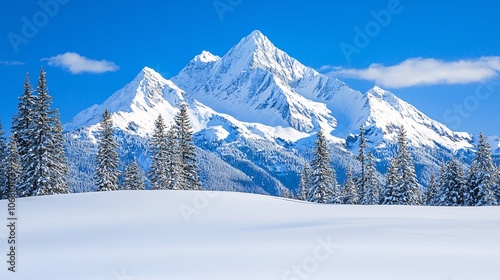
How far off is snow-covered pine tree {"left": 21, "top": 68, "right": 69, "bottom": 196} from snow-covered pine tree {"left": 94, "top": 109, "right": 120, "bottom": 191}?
261 inches

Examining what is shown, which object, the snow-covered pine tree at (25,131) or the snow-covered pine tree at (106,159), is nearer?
the snow-covered pine tree at (25,131)

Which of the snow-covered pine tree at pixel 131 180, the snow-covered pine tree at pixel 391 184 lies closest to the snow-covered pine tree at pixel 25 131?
the snow-covered pine tree at pixel 131 180

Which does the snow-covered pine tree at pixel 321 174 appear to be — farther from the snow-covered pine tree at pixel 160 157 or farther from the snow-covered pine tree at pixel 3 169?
the snow-covered pine tree at pixel 3 169

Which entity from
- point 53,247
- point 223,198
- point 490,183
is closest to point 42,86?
point 223,198

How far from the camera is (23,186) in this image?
112ft

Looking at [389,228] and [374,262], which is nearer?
[374,262]

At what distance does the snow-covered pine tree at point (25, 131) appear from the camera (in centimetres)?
3441

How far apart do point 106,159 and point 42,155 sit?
382 inches

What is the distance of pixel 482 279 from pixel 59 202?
16.7 meters

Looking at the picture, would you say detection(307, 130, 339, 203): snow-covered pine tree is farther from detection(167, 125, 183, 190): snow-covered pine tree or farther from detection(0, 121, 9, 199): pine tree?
detection(0, 121, 9, 199): pine tree

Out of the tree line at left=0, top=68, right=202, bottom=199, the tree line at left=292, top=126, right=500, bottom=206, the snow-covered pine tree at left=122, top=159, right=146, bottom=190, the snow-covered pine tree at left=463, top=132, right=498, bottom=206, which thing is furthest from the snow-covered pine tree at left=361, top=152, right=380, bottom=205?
the snow-covered pine tree at left=122, top=159, right=146, bottom=190

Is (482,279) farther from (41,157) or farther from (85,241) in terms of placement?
(41,157)

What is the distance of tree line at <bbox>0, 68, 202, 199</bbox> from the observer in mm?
34438

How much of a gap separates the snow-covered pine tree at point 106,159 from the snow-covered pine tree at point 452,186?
31267mm
